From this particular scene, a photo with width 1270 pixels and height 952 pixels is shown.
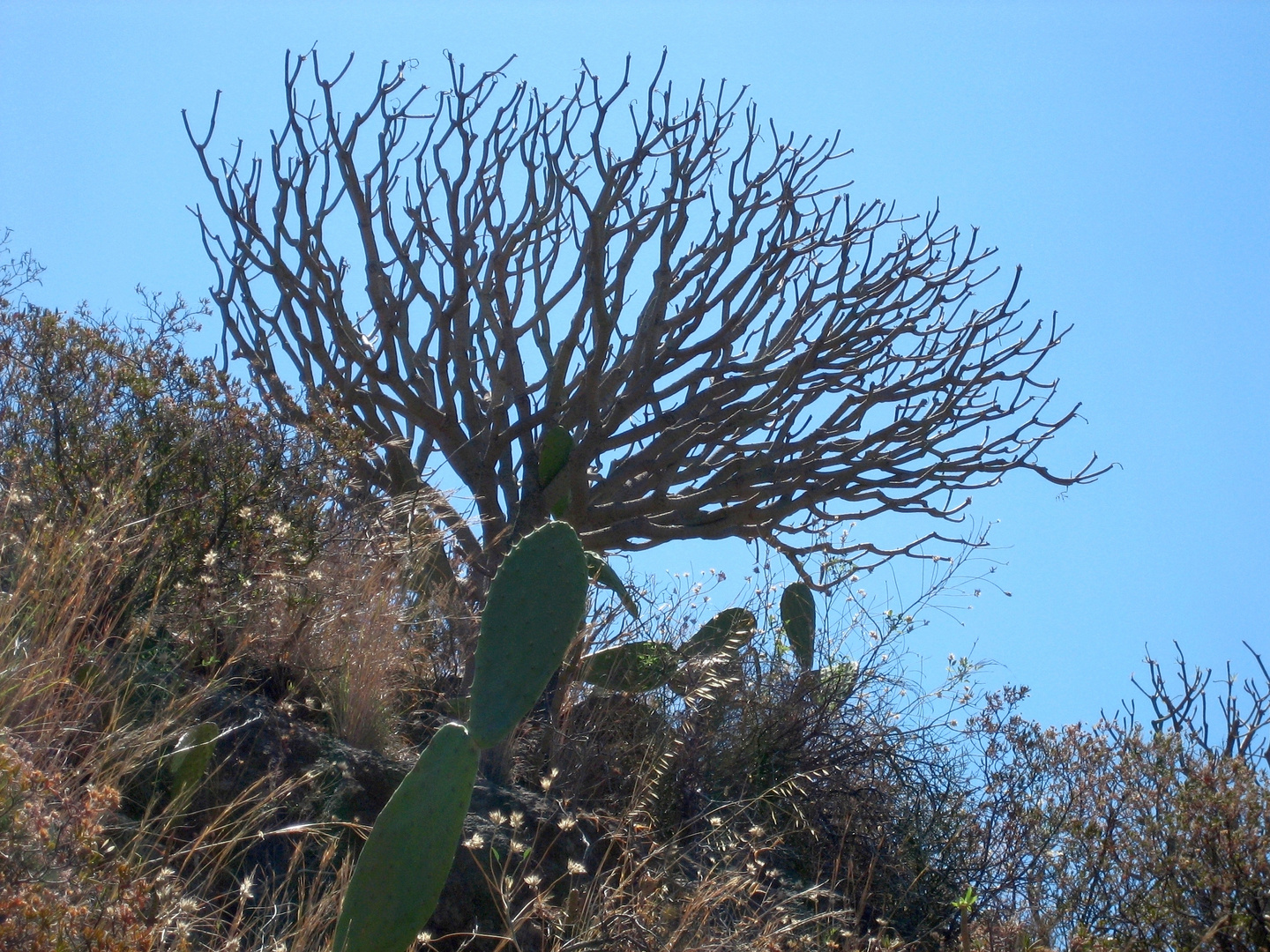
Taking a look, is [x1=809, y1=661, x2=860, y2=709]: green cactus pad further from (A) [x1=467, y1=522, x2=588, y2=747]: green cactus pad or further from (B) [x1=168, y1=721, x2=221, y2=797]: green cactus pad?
(B) [x1=168, y1=721, x2=221, y2=797]: green cactus pad

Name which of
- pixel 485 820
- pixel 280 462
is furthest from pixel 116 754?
pixel 280 462

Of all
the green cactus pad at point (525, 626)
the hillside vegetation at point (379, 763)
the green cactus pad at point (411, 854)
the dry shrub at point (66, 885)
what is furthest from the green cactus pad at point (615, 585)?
the dry shrub at point (66, 885)

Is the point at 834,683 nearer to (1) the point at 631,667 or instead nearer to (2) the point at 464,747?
(1) the point at 631,667

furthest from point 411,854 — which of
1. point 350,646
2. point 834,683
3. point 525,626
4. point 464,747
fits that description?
point 834,683

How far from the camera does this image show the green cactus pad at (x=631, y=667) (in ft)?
14.3

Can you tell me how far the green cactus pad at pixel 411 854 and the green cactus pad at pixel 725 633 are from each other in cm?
187

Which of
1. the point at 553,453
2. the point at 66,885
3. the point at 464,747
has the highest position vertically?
the point at 553,453

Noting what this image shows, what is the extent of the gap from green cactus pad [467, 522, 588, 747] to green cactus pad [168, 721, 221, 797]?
747mm

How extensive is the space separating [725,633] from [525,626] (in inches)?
73.5

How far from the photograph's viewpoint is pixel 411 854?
2707 mm

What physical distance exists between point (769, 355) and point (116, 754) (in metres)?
4.22

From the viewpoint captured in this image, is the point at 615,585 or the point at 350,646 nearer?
the point at 350,646

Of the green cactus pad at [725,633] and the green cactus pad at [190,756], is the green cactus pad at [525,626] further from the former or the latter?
the green cactus pad at [725,633]

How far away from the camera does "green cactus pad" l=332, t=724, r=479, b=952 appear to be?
8.50 ft
